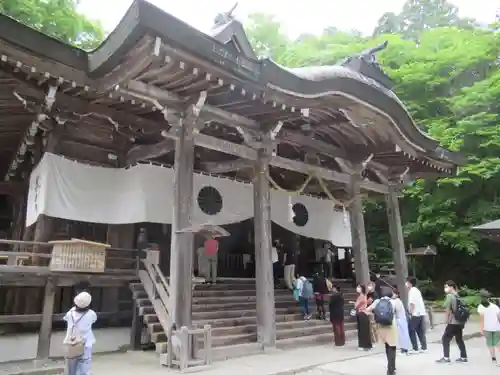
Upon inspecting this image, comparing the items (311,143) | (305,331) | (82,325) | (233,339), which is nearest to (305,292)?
(305,331)

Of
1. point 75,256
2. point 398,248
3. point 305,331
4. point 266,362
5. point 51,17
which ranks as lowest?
point 266,362

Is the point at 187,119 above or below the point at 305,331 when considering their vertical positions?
above

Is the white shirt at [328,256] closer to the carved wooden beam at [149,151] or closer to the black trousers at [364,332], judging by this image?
the black trousers at [364,332]

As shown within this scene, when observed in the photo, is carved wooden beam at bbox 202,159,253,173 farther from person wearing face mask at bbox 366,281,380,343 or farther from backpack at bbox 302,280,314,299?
person wearing face mask at bbox 366,281,380,343

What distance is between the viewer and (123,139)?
32.6 ft

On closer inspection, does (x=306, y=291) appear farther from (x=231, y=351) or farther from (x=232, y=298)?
(x=231, y=351)

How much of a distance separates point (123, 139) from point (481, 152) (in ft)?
47.7

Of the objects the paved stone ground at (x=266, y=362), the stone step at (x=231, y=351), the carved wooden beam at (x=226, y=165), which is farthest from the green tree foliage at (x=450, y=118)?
the stone step at (x=231, y=351)

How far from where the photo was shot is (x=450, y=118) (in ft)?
60.9

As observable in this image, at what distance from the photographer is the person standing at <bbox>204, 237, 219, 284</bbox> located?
10.9m

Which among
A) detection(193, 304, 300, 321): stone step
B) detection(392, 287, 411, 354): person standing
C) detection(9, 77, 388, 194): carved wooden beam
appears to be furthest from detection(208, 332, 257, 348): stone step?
detection(9, 77, 388, 194): carved wooden beam

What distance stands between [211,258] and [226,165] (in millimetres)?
2768

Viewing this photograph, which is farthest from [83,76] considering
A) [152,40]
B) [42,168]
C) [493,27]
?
[493,27]

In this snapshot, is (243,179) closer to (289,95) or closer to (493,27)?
(289,95)
